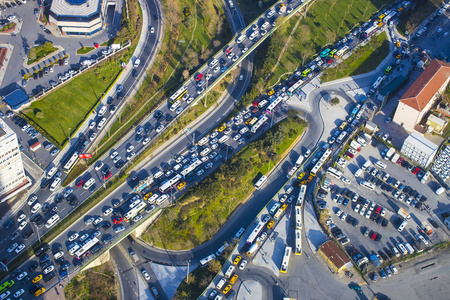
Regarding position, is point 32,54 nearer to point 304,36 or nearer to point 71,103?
point 71,103

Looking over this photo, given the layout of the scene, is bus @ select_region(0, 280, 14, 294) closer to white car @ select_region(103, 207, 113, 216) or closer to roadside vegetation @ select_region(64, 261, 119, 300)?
roadside vegetation @ select_region(64, 261, 119, 300)

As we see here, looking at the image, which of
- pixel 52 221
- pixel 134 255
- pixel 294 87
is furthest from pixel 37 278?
pixel 294 87

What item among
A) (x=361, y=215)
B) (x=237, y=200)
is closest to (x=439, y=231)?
(x=361, y=215)

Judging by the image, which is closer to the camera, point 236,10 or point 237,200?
point 237,200

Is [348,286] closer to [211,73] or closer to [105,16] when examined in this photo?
[211,73]

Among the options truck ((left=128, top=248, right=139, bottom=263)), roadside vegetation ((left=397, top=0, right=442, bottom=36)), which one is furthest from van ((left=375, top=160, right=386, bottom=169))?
truck ((left=128, top=248, right=139, bottom=263))

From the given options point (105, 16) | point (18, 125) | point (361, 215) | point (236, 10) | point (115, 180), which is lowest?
point (361, 215)
